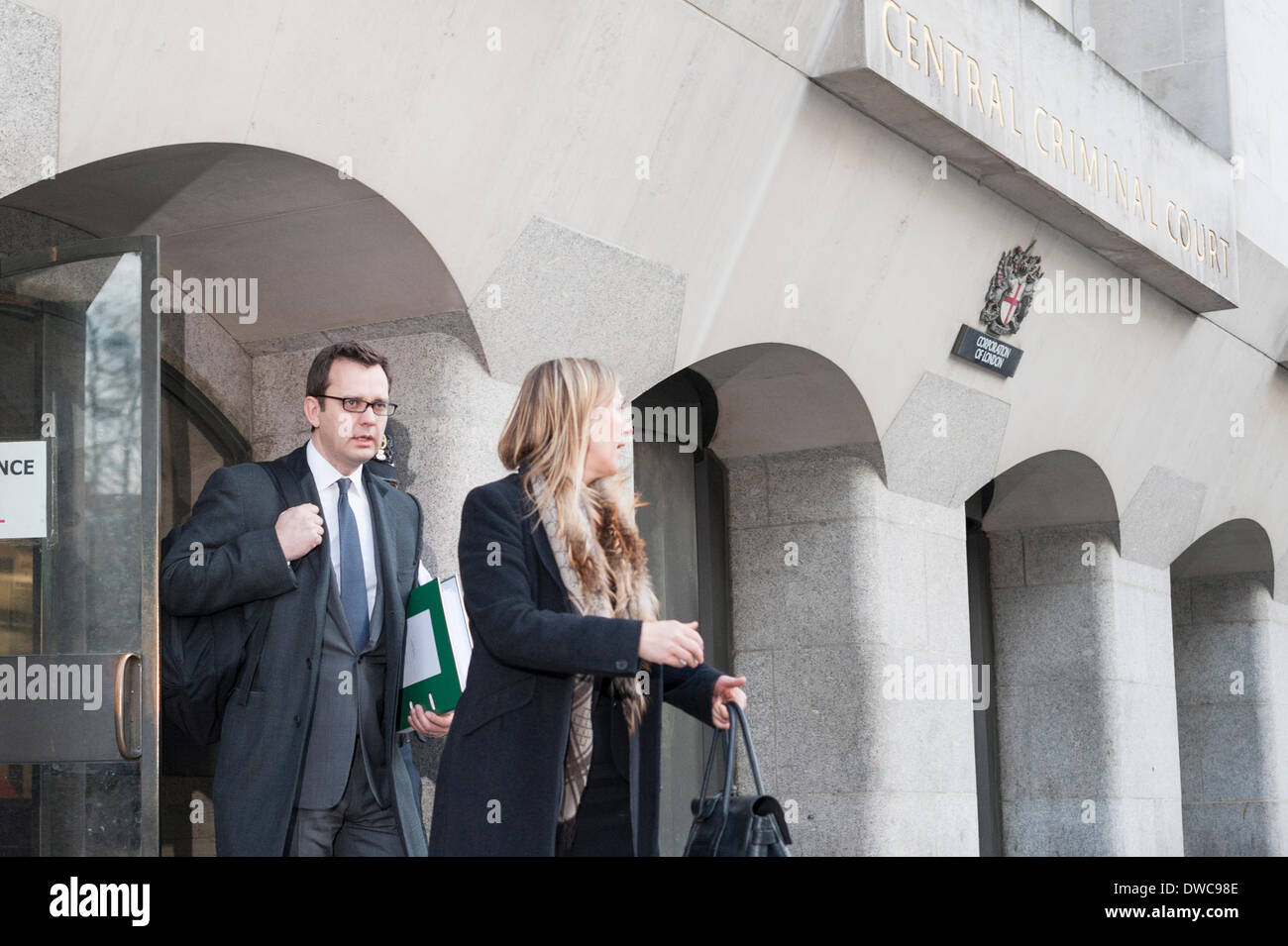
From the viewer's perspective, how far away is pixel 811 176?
30.2ft

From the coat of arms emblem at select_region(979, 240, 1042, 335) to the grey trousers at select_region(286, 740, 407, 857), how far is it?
22.2ft

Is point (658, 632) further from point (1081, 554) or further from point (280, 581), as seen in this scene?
point (1081, 554)

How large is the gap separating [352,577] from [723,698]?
58.0 inches

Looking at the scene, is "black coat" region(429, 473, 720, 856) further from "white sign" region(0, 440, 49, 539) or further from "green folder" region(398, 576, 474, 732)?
"white sign" region(0, 440, 49, 539)

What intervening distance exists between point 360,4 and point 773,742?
5482 millimetres

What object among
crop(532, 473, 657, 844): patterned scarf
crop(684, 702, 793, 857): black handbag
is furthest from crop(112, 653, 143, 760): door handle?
crop(684, 702, 793, 857): black handbag

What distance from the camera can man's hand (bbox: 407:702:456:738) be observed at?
17.2ft

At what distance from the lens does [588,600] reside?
4.48 metres

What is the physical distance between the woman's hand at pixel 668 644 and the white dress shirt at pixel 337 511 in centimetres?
151

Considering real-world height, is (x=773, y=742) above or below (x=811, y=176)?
below

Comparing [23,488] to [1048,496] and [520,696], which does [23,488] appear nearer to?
[520,696]

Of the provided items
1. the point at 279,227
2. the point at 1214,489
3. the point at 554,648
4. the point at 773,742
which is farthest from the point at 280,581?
the point at 1214,489

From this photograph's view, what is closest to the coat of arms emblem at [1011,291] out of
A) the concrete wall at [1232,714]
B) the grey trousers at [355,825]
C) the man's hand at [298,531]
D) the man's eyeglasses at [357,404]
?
the concrete wall at [1232,714]

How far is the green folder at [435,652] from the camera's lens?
17.3 ft
